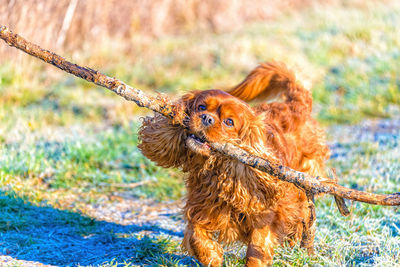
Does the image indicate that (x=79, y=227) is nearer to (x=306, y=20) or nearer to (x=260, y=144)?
(x=260, y=144)

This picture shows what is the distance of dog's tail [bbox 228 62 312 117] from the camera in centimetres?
365

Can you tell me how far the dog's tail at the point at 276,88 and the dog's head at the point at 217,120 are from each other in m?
0.86

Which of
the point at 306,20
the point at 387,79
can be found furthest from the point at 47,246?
the point at 306,20

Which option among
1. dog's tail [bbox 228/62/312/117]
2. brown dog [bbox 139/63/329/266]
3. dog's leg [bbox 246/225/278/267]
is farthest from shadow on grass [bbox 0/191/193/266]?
dog's tail [bbox 228/62/312/117]

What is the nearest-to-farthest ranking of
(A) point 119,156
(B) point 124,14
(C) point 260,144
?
(C) point 260,144
(A) point 119,156
(B) point 124,14

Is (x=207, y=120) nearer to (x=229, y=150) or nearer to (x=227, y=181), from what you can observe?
(x=229, y=150)

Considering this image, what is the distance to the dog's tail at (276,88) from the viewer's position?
365 cm

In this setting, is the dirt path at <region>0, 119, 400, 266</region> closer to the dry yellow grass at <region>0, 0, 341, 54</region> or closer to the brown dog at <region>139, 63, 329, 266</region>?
the brown dog at <region>139, 63, 329, 266</region>

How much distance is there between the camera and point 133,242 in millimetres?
3279

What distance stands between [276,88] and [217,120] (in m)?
1.32

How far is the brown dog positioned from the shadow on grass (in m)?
0.33

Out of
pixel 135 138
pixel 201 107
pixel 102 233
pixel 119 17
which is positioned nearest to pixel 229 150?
pixel 201 107

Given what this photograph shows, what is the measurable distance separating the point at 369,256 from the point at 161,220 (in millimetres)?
1548

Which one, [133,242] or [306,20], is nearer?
[133,242]
